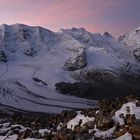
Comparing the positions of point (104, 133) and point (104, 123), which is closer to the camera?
point (104, 133)

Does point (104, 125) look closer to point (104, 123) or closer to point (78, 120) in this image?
point (104, 123)

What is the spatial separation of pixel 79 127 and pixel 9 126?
11040 mm

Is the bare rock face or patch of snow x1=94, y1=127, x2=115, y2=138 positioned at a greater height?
the bare rock face

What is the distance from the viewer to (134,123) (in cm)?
2144

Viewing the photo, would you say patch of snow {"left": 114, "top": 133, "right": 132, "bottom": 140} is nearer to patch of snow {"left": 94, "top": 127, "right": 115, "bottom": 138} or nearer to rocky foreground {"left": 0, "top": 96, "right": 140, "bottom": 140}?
rocky foreground {"left": 0, "top": 96, "right": 140, "bottom": 140}

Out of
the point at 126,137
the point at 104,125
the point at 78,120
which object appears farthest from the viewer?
the point at 78,120

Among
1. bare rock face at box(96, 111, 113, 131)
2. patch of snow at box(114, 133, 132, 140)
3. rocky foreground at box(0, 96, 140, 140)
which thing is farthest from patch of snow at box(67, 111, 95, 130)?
patch of snow at box(114, 133, 132, 140)

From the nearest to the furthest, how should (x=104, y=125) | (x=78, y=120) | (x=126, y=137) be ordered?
(x=126, y=137) → (x=104, y=125) → (x=78, y=120)

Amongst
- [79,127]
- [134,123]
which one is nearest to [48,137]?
[79,127]

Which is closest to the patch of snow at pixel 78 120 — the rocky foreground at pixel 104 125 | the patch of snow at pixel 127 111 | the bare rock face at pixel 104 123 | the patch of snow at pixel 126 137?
the rocky foreground at pixel 104 125

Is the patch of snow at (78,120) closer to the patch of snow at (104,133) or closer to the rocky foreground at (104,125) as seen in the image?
the rocky foreground at (104,125)

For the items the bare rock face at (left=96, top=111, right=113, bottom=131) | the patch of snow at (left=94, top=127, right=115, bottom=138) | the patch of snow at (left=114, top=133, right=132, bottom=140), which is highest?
the bare rock face at (left=96, top=111, right=113, bottom=131)

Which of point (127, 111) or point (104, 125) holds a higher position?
point (127, 111)

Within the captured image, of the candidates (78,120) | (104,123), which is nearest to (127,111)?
(104,123)
